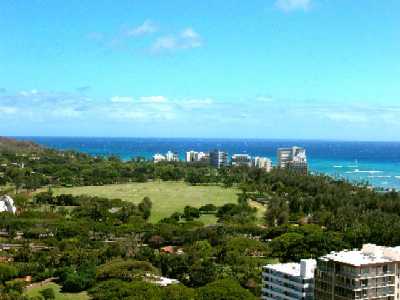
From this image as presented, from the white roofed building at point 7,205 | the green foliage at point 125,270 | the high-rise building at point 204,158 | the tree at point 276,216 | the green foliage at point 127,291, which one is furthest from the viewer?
the high-rise building at point 204,158

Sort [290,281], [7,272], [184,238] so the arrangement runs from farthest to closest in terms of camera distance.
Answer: [184,238]
[7,272]
[290,281]

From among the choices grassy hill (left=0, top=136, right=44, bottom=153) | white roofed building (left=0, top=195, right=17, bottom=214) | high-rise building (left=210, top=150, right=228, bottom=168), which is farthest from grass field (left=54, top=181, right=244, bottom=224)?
grassy hill (left=0, top=136, right=44, bottom=153)

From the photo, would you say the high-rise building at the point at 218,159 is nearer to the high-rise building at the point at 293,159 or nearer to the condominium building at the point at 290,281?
the high-rise building at the point at 293,159

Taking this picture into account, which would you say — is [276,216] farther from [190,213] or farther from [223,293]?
[223,293]

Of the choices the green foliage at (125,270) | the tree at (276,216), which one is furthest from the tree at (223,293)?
the tree at (276,216)

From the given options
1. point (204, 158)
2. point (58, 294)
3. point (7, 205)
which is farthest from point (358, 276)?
point (204, 158)

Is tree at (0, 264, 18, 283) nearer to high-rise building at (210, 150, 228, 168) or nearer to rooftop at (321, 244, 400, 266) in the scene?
rooftop at (321, 244, 400, 266)
